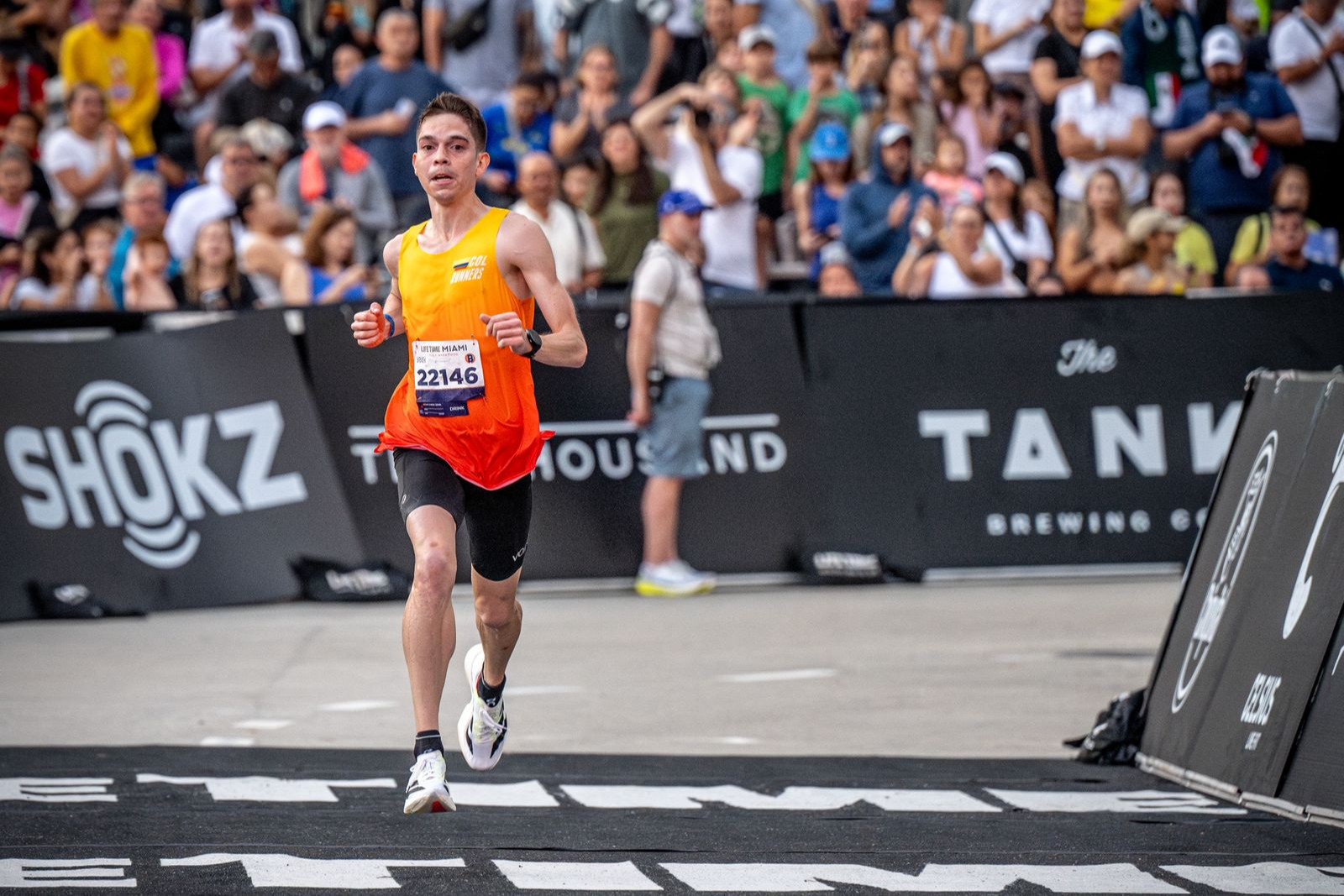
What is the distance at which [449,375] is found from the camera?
595cm

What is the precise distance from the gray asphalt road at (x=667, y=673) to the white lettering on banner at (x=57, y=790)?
916 mm

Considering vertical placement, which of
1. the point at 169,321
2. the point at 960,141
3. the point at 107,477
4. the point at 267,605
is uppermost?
the point at 960,141

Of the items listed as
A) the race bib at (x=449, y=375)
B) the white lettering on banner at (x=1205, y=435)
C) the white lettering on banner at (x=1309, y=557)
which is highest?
the race bib at (x=449, y=375)

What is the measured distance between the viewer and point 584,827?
237 inches

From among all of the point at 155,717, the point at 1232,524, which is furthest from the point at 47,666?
the point at 1232,524

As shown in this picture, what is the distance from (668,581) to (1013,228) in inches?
162

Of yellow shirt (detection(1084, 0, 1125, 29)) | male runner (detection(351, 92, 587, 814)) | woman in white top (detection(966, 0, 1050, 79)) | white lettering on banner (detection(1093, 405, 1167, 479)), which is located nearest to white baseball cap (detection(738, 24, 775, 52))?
woman in white top (detection(966, 0, 1050, 79))

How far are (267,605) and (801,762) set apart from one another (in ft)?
15.8

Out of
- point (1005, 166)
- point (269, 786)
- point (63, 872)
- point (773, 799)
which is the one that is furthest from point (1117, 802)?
point (1005, 166)

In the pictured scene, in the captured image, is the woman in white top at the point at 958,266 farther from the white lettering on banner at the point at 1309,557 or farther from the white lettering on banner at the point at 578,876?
the white lettering on banner at the point at 578,876

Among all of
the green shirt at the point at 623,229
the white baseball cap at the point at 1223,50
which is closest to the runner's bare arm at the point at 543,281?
the green shirt at the point at 623,229

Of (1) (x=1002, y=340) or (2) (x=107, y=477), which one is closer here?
(2) (x=107, y=477)

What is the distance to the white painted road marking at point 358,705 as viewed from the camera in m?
8.36

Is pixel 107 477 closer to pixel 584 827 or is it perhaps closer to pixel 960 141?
pixel 584 827
